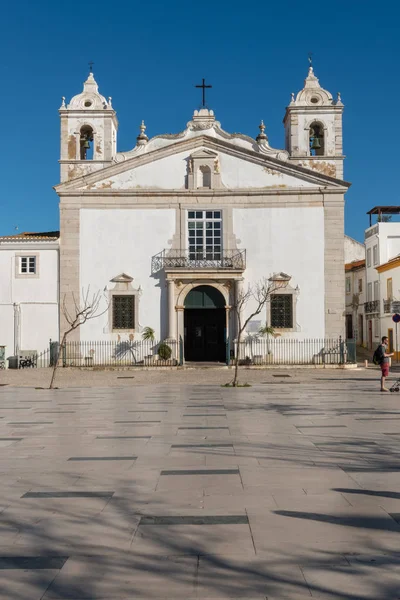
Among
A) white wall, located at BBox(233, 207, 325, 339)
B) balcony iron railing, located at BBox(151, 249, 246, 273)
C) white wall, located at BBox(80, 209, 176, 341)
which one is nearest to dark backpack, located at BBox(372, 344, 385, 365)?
white wall, located at BBox(233, 207, 325, 339)

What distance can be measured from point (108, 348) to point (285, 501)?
1060 inches

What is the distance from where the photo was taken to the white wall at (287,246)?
3309 centimetres

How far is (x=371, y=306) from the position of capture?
156ft

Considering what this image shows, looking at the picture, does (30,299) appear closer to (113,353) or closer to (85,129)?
(113,353)

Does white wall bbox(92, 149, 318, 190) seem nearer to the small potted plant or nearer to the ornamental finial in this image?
the ornamental finial

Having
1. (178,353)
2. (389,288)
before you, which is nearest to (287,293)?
(178,353)

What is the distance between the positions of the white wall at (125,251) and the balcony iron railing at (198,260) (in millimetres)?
369

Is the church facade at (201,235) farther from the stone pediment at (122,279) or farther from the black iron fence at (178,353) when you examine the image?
the black iron fence at (178,353)

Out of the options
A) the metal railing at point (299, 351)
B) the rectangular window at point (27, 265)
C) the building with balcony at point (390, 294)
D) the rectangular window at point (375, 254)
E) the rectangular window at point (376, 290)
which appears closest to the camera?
the metal railing at point (299, 351)

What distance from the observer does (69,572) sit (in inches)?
180

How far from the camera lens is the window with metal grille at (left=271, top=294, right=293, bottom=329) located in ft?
108

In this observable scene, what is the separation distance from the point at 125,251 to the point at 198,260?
11.1 feet

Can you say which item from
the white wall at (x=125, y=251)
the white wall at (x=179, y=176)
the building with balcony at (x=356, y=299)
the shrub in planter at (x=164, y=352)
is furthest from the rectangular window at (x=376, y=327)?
the shrub in planter at (x=164, y=352)

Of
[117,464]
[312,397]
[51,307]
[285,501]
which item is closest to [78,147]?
[51,307]
